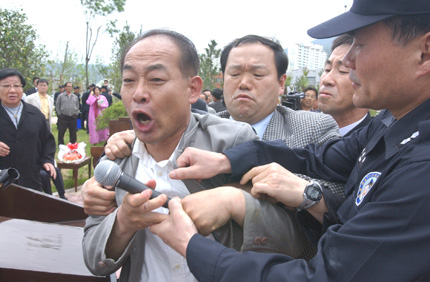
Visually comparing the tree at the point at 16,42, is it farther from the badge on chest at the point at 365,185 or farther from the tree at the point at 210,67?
the tree at the point at 210,67

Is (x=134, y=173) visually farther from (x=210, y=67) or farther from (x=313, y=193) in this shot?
(x=210, y=67)

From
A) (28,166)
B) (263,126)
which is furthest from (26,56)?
(263,126)

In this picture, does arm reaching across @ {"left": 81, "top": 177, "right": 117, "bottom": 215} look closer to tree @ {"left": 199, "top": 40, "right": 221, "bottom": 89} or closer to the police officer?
the police officer

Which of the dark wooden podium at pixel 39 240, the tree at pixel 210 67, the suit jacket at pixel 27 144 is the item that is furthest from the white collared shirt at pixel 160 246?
the tree at pixel 210 67

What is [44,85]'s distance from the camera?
9.06 meters

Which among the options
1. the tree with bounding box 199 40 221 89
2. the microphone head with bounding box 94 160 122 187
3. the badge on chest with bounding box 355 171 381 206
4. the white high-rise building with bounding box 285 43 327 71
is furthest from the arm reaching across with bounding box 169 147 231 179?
the white high-rise building with bounding box 285 43 327 71

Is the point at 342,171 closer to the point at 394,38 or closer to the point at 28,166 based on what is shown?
the point at 394,38

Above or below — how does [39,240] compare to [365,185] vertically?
below

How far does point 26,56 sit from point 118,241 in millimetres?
12214

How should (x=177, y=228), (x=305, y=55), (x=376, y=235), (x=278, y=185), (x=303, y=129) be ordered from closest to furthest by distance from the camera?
1. (x=376, y=235)
2. (x=177, y=228)
3. (x=278, y=185)
4. (x=303, y=129)
5. (x=305, y=55)

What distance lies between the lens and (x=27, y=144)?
4.84 meters

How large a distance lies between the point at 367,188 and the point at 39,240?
2.09 meters

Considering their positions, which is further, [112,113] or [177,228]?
[112,113]

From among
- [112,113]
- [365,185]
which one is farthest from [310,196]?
[112,113]
